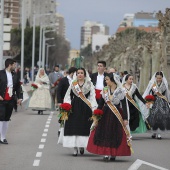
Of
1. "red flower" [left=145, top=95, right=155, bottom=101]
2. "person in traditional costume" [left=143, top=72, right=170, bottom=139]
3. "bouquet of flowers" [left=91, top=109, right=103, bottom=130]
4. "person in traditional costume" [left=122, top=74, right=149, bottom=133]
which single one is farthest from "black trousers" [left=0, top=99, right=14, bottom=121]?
"person in traditional costume" [left=143, top=72, right=170, bottom=139]

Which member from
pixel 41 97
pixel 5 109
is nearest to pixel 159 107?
pixel 5 109

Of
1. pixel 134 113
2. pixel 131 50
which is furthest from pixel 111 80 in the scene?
pixel 131 50

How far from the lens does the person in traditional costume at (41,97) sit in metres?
31.8

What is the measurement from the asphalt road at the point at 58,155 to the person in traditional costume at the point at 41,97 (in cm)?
893

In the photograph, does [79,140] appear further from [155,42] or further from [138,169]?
[155,42]

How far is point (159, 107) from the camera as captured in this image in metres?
21.0

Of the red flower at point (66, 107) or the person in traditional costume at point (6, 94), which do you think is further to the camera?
the person in traditional costume at point (6, 94)

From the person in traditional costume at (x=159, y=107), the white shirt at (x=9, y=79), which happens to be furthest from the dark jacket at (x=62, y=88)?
the person in traditional costume at (x=159, y=107)

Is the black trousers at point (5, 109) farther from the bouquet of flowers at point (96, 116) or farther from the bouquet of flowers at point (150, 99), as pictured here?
the bouquet of flowers at point (150, 99)

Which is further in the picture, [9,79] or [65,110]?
[9,79]

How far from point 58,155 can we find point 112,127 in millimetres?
1476

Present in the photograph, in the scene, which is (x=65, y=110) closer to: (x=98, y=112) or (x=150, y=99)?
(x=98, y=112)

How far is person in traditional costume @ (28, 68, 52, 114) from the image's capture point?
104ft

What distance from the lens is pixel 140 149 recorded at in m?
17.6
